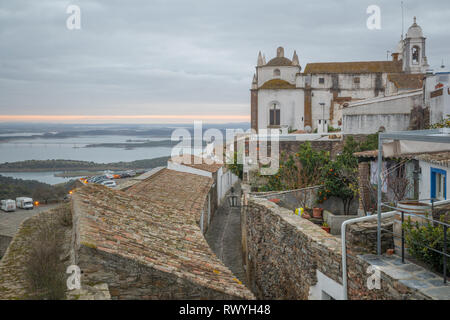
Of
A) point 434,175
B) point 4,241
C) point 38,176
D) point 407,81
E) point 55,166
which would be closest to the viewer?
point 434,175

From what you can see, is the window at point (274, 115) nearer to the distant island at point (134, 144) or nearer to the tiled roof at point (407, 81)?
the tiled roof at point (407, 81)

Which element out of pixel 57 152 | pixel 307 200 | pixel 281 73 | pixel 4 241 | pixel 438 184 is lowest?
pixel 4 241

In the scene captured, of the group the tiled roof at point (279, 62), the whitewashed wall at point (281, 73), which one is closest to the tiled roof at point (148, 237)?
the whitewashed wall at point (281, 73)

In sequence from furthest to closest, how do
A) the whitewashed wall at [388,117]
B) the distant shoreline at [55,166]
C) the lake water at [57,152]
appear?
the distant shoreline at [55,166]
the lake water at [57,152]
the whitewashed wall at [388,117]

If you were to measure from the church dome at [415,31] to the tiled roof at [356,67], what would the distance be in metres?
3.67

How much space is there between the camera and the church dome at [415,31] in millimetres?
42656

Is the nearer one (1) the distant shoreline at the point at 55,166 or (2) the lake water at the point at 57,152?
(2) the lake water at the point at 57,152

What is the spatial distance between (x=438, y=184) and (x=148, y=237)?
8.75 m

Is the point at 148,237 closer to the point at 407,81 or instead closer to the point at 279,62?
the point at 407,81

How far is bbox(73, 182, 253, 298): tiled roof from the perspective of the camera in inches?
214

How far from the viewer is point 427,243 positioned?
17.1 ft

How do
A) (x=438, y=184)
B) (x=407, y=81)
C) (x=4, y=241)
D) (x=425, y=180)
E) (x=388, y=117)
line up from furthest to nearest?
(x=407, y=81) → (x=388, y=117) → (x=4, y=241) → (x=425, y=180) → (x=438, y=184)

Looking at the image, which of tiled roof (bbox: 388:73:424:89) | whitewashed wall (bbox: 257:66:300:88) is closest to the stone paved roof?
tiled roof (bbox: 388:73:424:89)

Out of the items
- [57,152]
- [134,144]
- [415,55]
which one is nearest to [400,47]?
[415,55]
